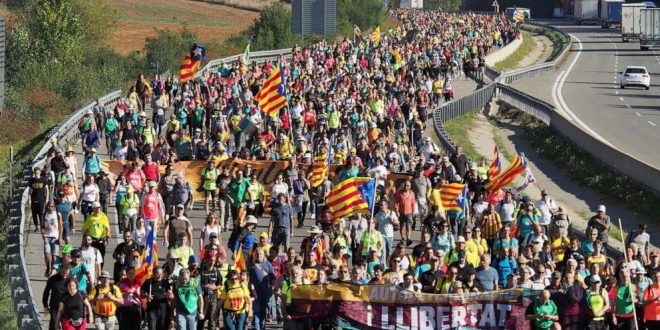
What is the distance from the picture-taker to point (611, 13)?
123250 mm

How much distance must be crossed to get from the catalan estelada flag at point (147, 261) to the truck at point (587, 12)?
116 metres

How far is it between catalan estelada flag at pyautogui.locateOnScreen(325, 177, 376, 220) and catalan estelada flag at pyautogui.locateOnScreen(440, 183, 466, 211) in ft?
9.99

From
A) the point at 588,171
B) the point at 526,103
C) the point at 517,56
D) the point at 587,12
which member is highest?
the point at 587,12

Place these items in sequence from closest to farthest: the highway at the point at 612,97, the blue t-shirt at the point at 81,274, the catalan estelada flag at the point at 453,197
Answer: the blue t-shirt at the point at 81,274 → the catalan estelada flag at the point at 453,197 → the highway at the point at 612,97

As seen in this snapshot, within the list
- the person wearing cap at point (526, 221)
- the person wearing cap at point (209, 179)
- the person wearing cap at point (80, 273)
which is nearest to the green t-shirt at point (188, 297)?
the person wearing cap at point (80, 273)

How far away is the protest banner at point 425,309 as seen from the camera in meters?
17.2

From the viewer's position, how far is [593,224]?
22156 mm

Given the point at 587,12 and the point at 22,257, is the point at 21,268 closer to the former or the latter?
the point at 22,257

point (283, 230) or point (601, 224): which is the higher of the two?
point (601, 224)

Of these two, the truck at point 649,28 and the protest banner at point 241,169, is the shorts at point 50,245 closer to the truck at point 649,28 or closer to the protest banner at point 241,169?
the protest banner at point 241,169

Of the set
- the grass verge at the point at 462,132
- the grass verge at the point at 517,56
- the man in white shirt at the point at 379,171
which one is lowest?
the grass verge at the point at 462,132

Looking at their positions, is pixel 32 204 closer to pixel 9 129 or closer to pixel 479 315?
pixel 479 315

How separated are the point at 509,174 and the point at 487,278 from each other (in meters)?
6.65

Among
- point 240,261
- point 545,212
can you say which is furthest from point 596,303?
point 545,212
